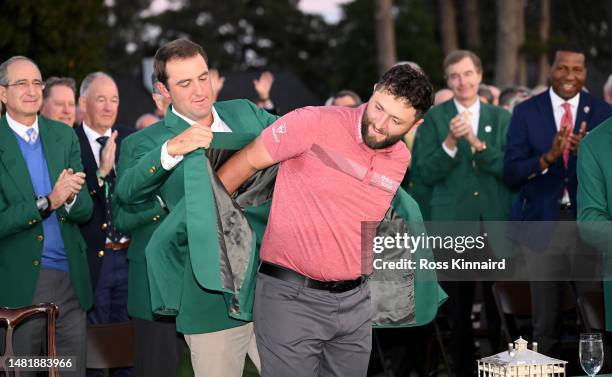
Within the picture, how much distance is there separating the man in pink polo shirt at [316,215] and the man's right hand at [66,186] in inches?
71.5

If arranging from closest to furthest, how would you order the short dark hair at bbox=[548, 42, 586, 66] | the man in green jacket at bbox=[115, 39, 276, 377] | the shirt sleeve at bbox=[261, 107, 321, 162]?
the shirt sleeve at bbox=[261, 107, 321, 162], the man in green jacket at bbox=[115, 39, 276, 377], the short dark hair at bbox=[548, 42, 586, 66]

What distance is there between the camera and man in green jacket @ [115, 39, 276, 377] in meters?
4.82

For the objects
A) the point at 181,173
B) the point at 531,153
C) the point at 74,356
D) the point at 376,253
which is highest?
the point at 531,153

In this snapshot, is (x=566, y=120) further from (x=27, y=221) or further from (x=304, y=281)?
(x=304, y=281)

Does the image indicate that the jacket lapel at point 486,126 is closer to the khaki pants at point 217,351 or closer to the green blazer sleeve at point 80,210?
the green blazer sleeve at point 80,210

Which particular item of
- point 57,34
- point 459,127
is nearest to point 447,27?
point 57,34

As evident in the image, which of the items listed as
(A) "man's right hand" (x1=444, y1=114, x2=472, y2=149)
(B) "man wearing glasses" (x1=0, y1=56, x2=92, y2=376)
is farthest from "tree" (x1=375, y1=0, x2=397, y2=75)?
(B) "man wearing glasses" (x1=0, y1=56, x2=92, y2=376)

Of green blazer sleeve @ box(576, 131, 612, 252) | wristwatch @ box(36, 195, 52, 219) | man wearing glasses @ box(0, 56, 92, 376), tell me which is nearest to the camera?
green blazer sleeve @ box(576, 131, 612, 252)

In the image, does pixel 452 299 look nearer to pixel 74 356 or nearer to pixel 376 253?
pixel 74 356

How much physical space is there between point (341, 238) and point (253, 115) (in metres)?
0.94

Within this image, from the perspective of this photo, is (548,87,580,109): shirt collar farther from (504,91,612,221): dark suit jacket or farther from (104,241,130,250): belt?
(104,241,130,250): belt

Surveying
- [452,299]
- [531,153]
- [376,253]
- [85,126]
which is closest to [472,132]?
[531,153]

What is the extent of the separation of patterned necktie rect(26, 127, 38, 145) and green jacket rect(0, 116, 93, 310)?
0.15 ft

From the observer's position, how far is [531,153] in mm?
7398
